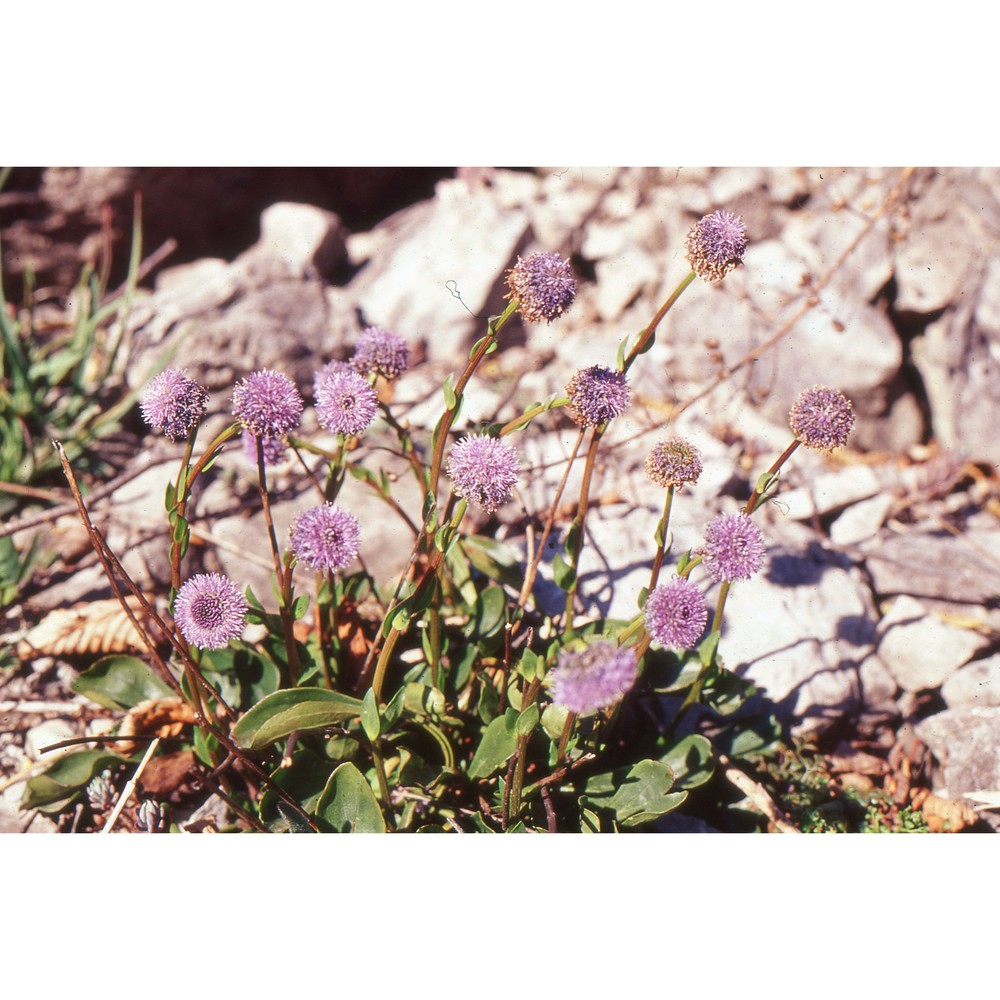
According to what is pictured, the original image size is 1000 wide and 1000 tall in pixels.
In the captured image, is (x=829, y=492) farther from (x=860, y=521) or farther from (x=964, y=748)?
(x=964, y=748)

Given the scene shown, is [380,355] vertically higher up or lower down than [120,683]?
higher up

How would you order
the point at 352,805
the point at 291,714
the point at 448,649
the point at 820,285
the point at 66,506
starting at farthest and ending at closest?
1. the point at 820,285
2. the point at 66,506
3. the point at 448,649
4. the point at 352,805
5. the point at 291,714

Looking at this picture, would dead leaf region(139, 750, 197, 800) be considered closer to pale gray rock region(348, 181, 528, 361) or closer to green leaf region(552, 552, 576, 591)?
green leaf region(552, 552, 576, 591)

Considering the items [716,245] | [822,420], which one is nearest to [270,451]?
[716,245]

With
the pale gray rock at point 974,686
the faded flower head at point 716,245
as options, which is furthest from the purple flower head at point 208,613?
the pale gray rock at point 974,686

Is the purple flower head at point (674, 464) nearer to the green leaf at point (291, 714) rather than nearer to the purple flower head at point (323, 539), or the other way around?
the purple flower head at point (323, 539)
